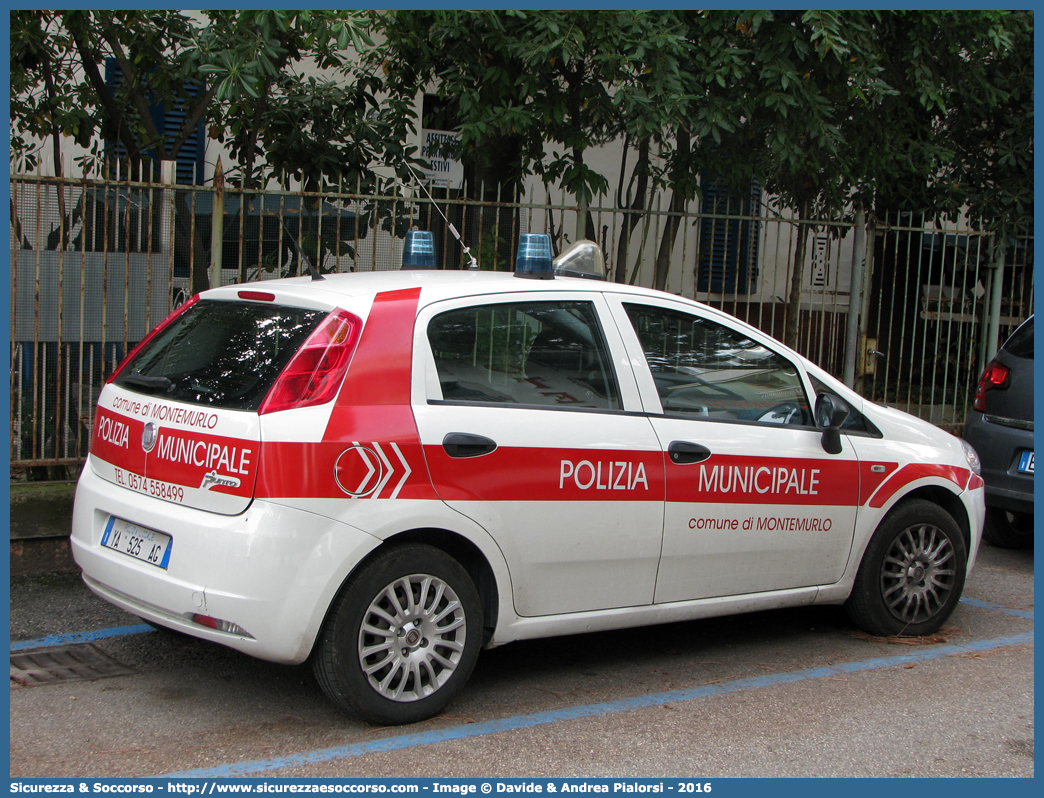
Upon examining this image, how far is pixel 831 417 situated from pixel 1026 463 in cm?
278

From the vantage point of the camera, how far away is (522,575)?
13.2ft

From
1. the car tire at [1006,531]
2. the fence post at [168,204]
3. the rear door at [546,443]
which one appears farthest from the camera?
the car tire at [1006,531]

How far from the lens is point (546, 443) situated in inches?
159

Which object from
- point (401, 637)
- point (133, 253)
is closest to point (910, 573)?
point (401, 637)

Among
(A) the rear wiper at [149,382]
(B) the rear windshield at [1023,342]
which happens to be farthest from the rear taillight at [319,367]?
(B) the rear windshield at [1023,342]

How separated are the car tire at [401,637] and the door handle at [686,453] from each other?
38.7 inches

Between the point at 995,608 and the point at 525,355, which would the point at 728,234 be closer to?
the point at 995,608

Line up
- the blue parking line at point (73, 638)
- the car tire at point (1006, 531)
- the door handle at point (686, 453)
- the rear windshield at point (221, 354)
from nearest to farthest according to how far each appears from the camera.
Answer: the rear windshield at point (221, 354)
the door handle at point (686, 453)
the blue parking line at point (73, 638)
the car tire at point (1006, 531)

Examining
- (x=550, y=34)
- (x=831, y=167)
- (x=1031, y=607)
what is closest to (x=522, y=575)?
(x=1031, y=607)

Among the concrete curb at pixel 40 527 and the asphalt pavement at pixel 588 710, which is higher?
the concrete curb at pixel 40 527

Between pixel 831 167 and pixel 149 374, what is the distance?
600cm

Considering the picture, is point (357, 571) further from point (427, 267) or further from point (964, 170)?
point (964, 170)

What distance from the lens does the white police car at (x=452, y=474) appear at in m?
3.60

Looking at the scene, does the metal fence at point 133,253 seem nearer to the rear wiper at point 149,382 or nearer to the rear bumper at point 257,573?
the rear wiper at point 149,382
